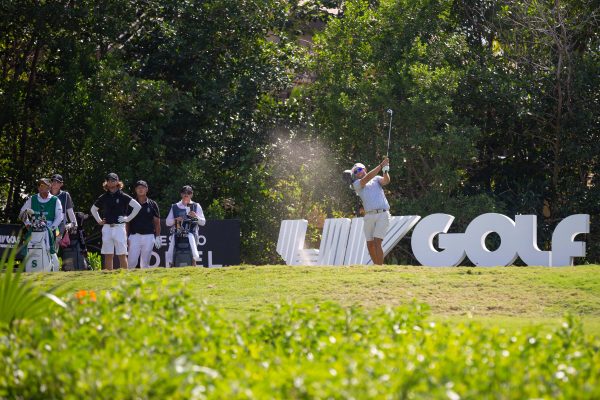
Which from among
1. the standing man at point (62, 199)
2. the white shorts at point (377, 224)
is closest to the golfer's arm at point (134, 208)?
the standing man at point (62, 199)

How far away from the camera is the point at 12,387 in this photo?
21.0 ft

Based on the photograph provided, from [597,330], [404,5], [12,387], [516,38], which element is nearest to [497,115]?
[516,38]

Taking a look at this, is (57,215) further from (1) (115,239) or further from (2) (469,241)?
(2) (469,241)

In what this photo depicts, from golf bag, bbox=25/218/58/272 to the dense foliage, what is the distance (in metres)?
8.39

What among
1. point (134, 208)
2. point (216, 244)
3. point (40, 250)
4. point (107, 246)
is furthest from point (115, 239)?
point (216, 244)

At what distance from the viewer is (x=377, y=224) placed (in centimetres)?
1653

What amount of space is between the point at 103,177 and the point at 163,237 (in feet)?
12.6

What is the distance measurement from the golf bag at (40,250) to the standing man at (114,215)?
31.7 inches

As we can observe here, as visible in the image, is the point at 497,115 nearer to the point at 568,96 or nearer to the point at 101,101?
the point at 568,96

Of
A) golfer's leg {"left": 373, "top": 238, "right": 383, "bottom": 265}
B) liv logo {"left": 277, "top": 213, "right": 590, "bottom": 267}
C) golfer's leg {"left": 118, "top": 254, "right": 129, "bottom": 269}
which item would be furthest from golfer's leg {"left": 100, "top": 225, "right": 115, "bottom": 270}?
liv logo {"left": 277, "top": 213, "right": 590, "bottom": 267}

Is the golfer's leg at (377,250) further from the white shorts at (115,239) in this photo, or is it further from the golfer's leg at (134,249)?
the white shorts at (115,239)

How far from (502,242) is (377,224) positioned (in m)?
3.23

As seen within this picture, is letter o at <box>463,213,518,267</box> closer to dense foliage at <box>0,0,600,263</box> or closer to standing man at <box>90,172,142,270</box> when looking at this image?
dense foliage at <box>0,0,600,263</box>

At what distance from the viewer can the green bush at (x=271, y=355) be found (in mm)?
5664
